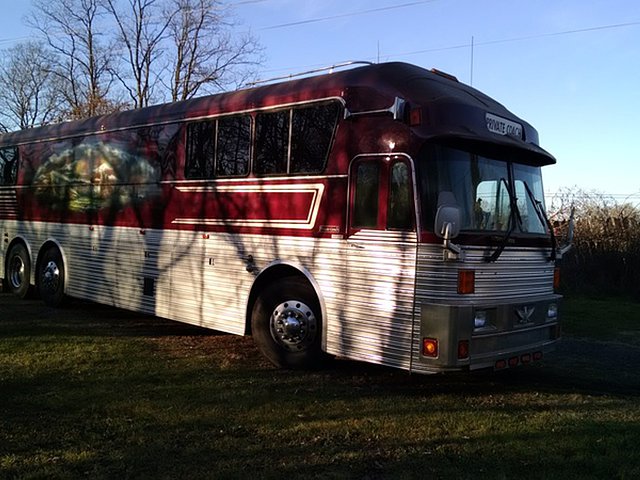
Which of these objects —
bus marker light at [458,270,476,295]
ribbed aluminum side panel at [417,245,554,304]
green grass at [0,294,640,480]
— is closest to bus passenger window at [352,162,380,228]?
ribbed aluminum side panel at [417,245,554,304]

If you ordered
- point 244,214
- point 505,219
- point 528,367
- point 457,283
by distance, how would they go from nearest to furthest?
point 457,283, point 505,219, point 244,214, point 528,367

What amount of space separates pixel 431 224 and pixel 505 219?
1.07 meters

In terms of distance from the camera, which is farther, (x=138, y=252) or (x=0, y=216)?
(x=0, y=216)

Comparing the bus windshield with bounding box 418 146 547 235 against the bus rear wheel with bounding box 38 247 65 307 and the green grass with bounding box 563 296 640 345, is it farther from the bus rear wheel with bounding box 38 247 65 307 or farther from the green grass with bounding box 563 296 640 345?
the bus rear wheel with bounding box 38 247 65 307

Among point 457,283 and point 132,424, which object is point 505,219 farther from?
point 132,424

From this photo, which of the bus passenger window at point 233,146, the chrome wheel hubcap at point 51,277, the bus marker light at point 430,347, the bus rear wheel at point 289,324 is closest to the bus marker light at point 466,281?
the bus marker light at point 430,347

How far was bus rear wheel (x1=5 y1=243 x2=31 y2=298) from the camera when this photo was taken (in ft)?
37.5

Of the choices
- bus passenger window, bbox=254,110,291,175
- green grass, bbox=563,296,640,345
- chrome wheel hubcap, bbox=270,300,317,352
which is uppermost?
bus passenger window, bbox=254,110,291,175

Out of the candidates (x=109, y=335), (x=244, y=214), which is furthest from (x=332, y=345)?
(x=109, y=335)

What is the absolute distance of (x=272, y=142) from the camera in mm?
6984

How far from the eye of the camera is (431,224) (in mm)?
5594

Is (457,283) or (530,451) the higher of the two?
(457,283)

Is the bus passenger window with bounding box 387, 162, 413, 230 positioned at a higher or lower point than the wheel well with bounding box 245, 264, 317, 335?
higher

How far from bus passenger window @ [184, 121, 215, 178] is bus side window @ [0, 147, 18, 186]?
5.71 metres
